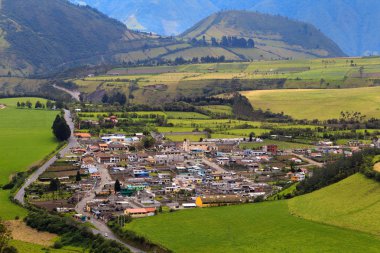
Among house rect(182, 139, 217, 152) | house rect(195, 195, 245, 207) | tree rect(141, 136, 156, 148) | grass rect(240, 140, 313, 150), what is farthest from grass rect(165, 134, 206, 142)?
house rect(195, 195, 245, 207)

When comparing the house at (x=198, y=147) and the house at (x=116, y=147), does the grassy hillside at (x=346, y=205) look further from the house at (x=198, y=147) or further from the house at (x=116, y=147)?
the house at (x=116, y=147)

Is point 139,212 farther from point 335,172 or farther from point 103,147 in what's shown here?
point 103,147

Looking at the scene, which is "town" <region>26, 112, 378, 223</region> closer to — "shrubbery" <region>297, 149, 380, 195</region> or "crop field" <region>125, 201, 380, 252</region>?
"shrubbery" <region>297, 149, 380, 195</region>

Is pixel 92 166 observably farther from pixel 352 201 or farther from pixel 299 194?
pixel 352 201

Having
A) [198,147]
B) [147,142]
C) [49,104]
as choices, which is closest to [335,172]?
[198,147]

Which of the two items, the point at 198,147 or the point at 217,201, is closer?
the point at 217,201

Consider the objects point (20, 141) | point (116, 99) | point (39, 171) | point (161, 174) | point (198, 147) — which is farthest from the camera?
point (116, 99)

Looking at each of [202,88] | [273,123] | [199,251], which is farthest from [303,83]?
[199,251]
